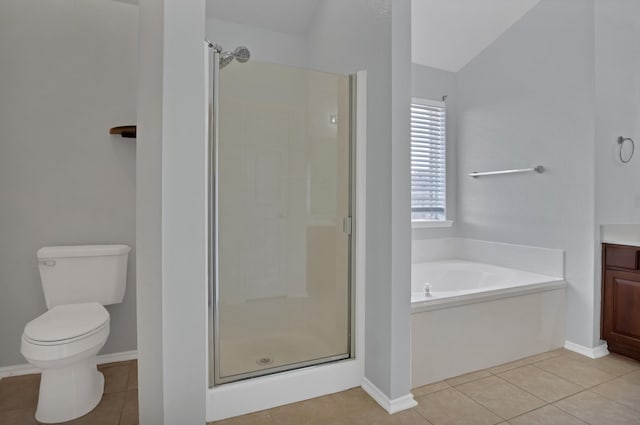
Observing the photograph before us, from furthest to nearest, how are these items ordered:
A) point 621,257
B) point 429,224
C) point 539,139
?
point 429,224 < point 539,139 < point 621,257

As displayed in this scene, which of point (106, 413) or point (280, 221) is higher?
point (280, 221)

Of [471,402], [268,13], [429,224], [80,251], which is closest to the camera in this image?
[471,402]

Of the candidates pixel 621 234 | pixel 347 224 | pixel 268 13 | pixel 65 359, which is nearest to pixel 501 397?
pixel 347 224

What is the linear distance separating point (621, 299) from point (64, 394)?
11.1ft

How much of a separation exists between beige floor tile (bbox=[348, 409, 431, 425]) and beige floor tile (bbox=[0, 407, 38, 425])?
158 cm

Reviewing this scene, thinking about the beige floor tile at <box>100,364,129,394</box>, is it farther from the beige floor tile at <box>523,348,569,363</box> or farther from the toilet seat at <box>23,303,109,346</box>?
the beige floor tile at <box>523,348,569,363</box>

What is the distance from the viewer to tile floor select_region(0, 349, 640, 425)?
71.2 inches

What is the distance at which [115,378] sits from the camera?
2.23m

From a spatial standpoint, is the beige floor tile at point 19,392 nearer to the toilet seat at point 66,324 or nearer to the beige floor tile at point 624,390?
the toilet seat at point 66,324

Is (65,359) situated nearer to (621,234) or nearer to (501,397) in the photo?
(501,397)

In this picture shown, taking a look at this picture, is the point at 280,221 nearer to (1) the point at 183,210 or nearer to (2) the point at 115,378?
(1) the point at 183,210

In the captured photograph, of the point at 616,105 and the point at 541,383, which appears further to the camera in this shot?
the point at 616,105

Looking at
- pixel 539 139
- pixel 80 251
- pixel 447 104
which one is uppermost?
pixel 447 104

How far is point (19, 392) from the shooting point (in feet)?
6.75
